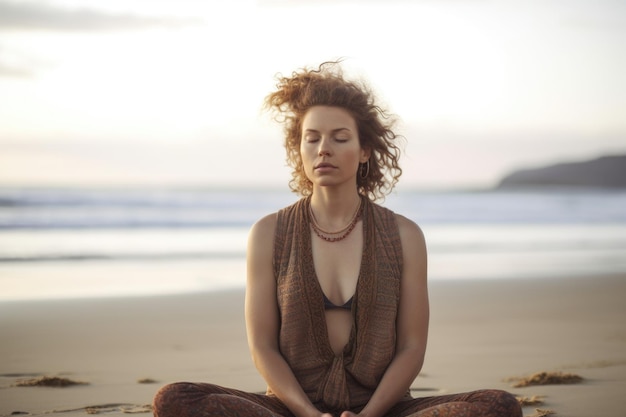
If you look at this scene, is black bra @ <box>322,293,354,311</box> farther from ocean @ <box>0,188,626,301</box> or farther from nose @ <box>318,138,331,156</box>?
ocean @ <box>0,188,626,301</box>

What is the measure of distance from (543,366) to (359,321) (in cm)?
288

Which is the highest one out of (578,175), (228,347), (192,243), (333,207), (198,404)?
(578,175)

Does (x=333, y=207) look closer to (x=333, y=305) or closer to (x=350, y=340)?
(x=333, y=305)

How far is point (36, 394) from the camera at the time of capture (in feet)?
17.4

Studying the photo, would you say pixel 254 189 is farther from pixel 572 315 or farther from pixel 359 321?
pixel 359 321

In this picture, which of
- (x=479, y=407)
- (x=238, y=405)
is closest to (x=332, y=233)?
(x=238, y=405)

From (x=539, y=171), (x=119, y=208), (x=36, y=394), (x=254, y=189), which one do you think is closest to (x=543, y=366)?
(x=36, y=394)

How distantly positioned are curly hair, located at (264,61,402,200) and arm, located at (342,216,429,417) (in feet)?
1.13

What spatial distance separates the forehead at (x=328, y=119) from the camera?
12.6 ft

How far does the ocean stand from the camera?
10.1 m

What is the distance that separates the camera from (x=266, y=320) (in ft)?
12.6

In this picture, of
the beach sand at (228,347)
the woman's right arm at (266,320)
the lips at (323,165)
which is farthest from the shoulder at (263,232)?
the beach sand at (228,347)

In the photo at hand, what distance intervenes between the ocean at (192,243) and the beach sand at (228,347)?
1.07 meters

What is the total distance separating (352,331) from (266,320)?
401 millimetres
